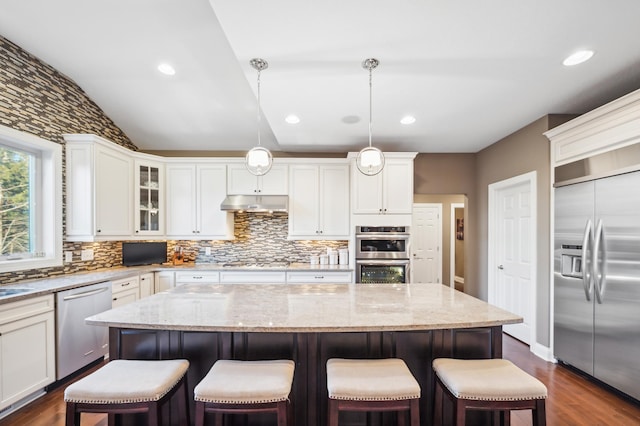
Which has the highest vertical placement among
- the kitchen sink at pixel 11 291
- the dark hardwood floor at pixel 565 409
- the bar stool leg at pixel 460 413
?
the kitchen sink at pixel 11 291

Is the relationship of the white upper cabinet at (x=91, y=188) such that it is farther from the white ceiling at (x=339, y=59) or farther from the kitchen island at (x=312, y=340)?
the kitchen island at (x=312, y=340)

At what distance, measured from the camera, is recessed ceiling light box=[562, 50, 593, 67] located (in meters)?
2.17

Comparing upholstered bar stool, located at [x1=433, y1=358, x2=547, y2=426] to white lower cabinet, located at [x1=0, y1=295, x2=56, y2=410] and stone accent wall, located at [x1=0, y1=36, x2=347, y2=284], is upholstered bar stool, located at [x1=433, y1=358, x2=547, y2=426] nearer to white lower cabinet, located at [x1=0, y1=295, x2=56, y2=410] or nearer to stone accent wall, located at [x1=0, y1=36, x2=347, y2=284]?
white lower cabinet, located at [x1=0, y1=295, x2=56, y2=410]

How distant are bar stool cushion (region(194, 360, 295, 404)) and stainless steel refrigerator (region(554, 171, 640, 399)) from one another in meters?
2.75

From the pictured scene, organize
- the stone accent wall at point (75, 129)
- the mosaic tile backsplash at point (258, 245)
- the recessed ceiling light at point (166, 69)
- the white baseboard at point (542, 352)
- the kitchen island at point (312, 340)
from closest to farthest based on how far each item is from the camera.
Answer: the kitchen island at point (312, 340), the stone accent wall at point (75, 129), the recessed ceiling light at point (166, 69), the white baseboard at point (542, 352), the mosaic tile backsplash at point (258, 245)

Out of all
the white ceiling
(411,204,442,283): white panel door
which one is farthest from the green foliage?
(411,204,442,283): white panel door

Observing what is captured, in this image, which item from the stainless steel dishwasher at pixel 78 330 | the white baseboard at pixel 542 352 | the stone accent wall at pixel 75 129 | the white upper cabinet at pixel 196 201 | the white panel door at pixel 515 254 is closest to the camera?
the stainless steel dishwasher at pixel 78 330

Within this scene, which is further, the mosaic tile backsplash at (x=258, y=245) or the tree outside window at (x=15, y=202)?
the mosaic tile backsplash at (x=258, y=245)

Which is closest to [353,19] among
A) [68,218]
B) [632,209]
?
[632,209]

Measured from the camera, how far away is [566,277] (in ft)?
9.62

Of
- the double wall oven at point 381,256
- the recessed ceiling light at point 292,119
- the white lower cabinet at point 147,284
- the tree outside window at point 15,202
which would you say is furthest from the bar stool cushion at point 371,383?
the tree outside window at point 15,202

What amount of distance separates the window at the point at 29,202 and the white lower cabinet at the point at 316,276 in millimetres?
2637

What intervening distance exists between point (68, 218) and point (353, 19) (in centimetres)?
365

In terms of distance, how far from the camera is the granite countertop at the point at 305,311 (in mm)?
1614
